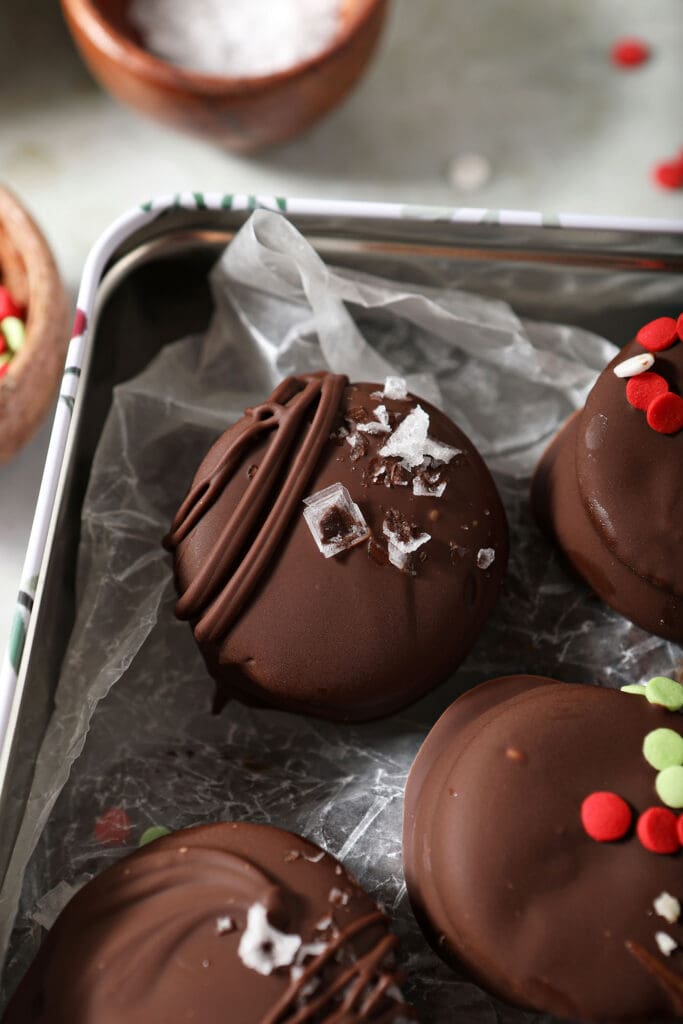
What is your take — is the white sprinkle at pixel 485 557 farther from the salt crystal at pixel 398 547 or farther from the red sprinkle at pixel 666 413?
the red sprinkle at pixel 666 413

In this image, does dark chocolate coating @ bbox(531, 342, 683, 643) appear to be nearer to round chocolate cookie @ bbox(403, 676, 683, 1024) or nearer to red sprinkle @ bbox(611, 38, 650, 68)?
round chocolate cookie @ bbox(403, 676, 683, 1024)

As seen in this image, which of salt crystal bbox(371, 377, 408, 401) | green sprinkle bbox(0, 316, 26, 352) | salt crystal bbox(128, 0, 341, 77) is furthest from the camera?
salt crystal bbox(128, 0, 341, 77)

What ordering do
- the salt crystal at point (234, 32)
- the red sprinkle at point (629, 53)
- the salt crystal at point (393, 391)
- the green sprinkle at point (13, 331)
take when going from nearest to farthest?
the salt crystal at point (393, 391) → the green sprinkle at point (13, 331) → the salt crystal at point (234, 32) → the red sprinkle at point (629, 53)

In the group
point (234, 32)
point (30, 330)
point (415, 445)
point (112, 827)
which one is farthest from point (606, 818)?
point (234, 32)

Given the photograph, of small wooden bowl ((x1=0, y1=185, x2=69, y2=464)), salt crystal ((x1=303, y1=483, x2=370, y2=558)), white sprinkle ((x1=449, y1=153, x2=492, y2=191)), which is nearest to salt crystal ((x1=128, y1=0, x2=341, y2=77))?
white sprinkle ((x1=449, y1=153, x2=492, y2=191))

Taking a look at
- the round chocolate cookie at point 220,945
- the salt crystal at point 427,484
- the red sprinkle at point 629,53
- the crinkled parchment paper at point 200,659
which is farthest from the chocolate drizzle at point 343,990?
the red sprinkle at point 629,53

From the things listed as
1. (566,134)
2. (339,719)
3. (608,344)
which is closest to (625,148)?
(566,134)
